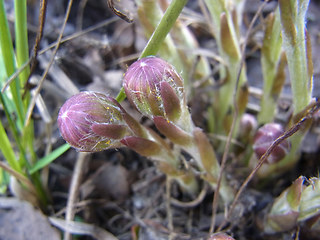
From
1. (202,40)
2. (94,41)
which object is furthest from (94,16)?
(202,40)

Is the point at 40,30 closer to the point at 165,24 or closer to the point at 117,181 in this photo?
the point at 165,24

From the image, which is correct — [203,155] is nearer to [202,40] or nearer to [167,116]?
[167,116]

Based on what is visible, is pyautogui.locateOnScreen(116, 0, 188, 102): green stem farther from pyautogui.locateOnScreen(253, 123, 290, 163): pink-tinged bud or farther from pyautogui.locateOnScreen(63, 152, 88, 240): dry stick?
pyautogui.locateOnScreen(63, 152, 88, 240): dry stick

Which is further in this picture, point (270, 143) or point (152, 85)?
point (270, 143)

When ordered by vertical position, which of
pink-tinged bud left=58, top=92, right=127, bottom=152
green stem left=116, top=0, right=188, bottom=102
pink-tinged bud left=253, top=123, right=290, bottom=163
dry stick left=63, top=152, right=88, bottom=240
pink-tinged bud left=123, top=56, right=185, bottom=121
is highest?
green stem left=116, top=0, right=188, bottom=102

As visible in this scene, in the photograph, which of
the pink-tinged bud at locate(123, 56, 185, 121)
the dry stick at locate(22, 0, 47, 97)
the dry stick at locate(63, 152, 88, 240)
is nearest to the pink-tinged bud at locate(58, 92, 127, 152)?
the pink-tinged bud at locate(123, 56, 185, 121)

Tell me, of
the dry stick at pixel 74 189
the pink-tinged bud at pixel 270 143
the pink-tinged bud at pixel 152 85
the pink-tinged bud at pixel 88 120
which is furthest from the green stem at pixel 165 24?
the dry stick at pixel 74 189

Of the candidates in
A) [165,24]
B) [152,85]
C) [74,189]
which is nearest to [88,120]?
[152,85]

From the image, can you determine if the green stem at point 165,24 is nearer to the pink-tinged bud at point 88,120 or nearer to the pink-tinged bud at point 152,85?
the pink-tinged bud at point 152,85
